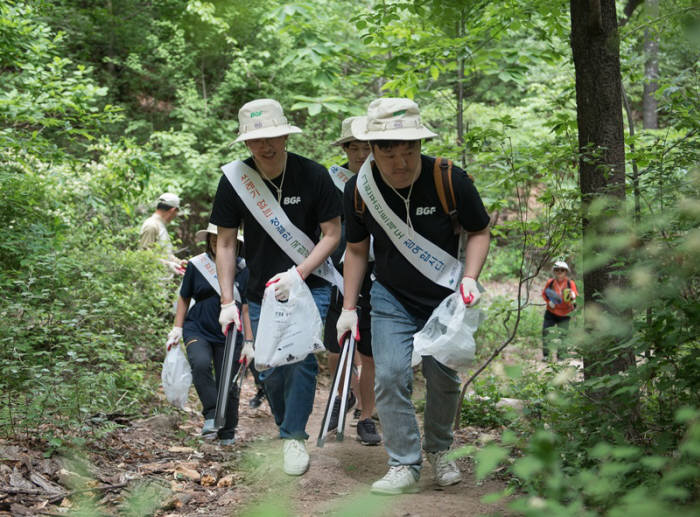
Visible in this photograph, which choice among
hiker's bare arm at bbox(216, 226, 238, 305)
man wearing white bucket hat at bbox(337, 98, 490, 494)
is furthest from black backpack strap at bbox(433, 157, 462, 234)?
hiker's bare arm at bbox(216, 226, 238, 305)

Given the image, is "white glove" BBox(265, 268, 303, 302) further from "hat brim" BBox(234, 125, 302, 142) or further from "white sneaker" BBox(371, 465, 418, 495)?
"white sneaker" BBox(371, 465, 418, 495)

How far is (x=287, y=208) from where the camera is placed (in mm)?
4699

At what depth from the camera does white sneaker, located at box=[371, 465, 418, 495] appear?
3828 mm

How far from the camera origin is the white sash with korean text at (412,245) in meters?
4.05

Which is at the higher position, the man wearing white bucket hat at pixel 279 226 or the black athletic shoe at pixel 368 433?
the man wearing white bucket hat at pixel 279 226

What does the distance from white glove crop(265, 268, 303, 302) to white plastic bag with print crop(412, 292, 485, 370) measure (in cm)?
91

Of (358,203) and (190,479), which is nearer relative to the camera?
(358,203)

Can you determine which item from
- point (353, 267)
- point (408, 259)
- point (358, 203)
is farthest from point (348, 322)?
point (358, 203)

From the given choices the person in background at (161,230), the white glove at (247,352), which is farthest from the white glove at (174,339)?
the person in background at (161,230)

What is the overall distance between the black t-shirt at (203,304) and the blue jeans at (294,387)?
3.94 feet

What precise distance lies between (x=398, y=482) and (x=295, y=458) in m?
0.84

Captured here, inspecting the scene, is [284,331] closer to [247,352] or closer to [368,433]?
[247,352]

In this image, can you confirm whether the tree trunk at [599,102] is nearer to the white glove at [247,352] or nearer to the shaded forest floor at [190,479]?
the shaded forest floor at [190,479]

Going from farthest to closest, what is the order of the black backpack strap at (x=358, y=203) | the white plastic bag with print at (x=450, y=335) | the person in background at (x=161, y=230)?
the person in background at (x=161, y=230) < the black backpack strap at (x=358, y=203) < the white plastic bag with print at (x=450, y=335)
